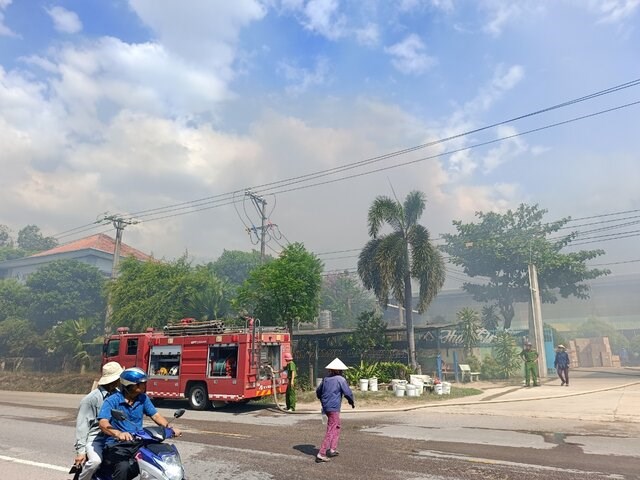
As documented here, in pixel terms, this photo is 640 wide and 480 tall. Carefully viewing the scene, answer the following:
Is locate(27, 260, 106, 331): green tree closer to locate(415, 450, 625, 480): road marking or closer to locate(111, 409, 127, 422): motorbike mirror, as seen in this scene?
locate(415, 450, 625, 480): road marking

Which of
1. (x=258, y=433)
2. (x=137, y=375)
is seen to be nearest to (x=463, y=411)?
(x=258, y=433)

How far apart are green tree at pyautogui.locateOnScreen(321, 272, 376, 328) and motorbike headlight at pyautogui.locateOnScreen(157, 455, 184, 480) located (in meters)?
59.2

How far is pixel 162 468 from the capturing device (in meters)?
4.27

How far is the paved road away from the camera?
281 inches

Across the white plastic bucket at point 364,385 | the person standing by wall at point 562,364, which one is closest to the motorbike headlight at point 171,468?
the white plastic bucket at point 364,385

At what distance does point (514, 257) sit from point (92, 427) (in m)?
37.8

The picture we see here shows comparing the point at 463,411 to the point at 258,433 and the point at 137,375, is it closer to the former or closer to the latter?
the point at 258,433

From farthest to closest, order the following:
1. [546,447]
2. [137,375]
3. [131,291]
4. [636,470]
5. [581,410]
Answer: [131,291]
[581,410]
[546,447]
[636,470]
[137,375]

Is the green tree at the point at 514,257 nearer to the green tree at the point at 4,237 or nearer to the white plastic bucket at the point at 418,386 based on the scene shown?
the white plastic bucket at the point at 418,386

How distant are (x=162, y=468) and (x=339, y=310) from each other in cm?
6173

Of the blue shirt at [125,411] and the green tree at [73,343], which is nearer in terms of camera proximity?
the blue shirt at [125,411]

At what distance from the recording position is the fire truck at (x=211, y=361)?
15.2 metres

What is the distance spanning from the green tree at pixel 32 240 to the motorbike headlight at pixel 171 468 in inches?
4104

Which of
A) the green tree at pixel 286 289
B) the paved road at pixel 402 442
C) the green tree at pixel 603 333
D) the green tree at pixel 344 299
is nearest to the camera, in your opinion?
the paved road at pixel 402 442
